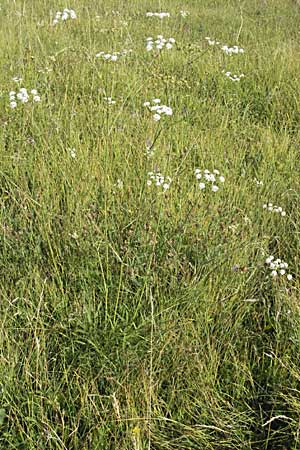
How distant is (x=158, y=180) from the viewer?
2.24 m

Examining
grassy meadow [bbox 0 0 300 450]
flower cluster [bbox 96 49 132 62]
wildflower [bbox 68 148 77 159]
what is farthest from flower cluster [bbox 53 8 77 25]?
wildflower [bbox 68 148 77 159]

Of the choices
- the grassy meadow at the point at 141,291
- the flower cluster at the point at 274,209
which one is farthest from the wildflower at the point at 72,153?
the flower cluster at the point at 274,209

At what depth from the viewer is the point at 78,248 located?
193cm

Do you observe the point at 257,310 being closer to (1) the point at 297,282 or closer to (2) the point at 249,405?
(1) the point at 297,282

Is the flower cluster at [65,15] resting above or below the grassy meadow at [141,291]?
above

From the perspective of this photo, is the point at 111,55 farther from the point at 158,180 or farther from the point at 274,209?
the point at 274,209

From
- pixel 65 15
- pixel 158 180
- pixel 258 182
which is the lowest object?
pixel 258 182

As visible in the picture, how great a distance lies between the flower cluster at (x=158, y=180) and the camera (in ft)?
7.03

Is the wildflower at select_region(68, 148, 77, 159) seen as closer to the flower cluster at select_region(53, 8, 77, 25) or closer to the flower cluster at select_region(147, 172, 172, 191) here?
the flower cluster at select_region(147, 172, 172, 191)

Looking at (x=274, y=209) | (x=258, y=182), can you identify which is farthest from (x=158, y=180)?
(x=258, y=182)

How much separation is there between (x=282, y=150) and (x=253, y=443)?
6.14ft

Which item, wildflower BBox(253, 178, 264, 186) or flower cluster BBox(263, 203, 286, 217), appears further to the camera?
wildflower BBox(253, 178, 264, 186)

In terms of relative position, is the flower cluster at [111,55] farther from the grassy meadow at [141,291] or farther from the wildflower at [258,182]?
the wildflower at [258,182]

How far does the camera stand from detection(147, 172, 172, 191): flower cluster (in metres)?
2.14
